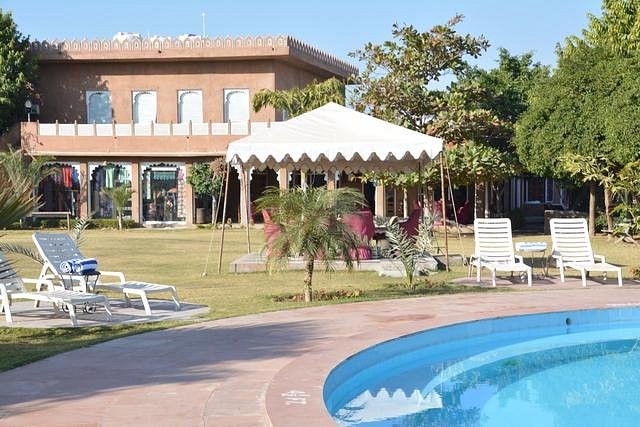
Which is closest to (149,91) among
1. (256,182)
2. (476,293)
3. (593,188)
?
(256,182)

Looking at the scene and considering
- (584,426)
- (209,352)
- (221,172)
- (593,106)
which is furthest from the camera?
(221,172)

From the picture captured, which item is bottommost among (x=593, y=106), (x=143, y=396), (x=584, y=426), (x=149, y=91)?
(x=584, y=426)

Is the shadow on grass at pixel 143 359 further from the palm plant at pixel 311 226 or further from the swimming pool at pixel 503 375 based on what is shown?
the palm plant at pixel 311 226

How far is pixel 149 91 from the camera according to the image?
3816 centimetres

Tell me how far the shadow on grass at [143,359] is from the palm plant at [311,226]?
53.1 inches

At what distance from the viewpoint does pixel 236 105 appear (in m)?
37.8

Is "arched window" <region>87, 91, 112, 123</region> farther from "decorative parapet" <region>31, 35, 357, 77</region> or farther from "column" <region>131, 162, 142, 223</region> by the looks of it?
"column" <region>131, 162, 142, 223</region>

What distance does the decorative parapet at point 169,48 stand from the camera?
36.5 meters

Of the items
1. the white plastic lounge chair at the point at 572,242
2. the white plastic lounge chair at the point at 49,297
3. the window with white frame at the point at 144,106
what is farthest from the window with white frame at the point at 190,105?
the white plastic lounge chair at the point at 49,297

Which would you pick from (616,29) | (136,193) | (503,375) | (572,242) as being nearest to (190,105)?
(136,193)

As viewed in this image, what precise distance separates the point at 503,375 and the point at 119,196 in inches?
1080

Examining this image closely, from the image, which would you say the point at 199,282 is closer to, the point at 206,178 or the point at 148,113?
the point at 206,178

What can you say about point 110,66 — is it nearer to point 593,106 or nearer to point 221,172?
point 221,172

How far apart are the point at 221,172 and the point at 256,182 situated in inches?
140
